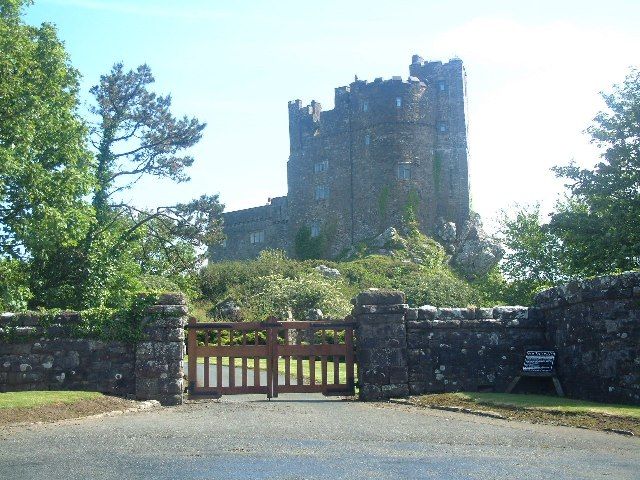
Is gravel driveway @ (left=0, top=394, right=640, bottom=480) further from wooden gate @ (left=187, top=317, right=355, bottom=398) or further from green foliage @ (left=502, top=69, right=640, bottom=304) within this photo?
green foliage @ (left=502, top=69, right=640, bottom=304)

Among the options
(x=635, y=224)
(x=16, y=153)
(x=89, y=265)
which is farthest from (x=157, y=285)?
(x=635, y=224)

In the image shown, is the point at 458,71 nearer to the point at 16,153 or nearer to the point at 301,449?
the point at 16,153

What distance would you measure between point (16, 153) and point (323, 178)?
178ft

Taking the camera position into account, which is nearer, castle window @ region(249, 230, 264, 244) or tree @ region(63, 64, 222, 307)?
tree @ region(63, 64, 222, 307)

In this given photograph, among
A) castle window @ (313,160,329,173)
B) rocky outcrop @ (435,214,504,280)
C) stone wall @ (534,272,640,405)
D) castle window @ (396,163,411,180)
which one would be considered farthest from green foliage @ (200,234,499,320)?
stone wall @ (534,272,640,405)

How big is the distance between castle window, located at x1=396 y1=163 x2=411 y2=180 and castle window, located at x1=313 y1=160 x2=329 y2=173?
751 cm

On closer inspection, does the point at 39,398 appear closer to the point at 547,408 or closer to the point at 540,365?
the point at 547,408

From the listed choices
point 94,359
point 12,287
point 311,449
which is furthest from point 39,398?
point 12,287

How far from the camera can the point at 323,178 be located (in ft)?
260

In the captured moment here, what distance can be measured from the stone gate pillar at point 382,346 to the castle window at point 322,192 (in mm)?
60327

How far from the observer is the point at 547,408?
14258 millimetres

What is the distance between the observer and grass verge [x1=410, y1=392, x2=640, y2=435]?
12.6 meters

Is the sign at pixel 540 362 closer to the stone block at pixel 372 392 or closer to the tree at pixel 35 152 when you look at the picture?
the stone block at pixel 372 392

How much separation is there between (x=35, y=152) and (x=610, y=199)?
20.2m
